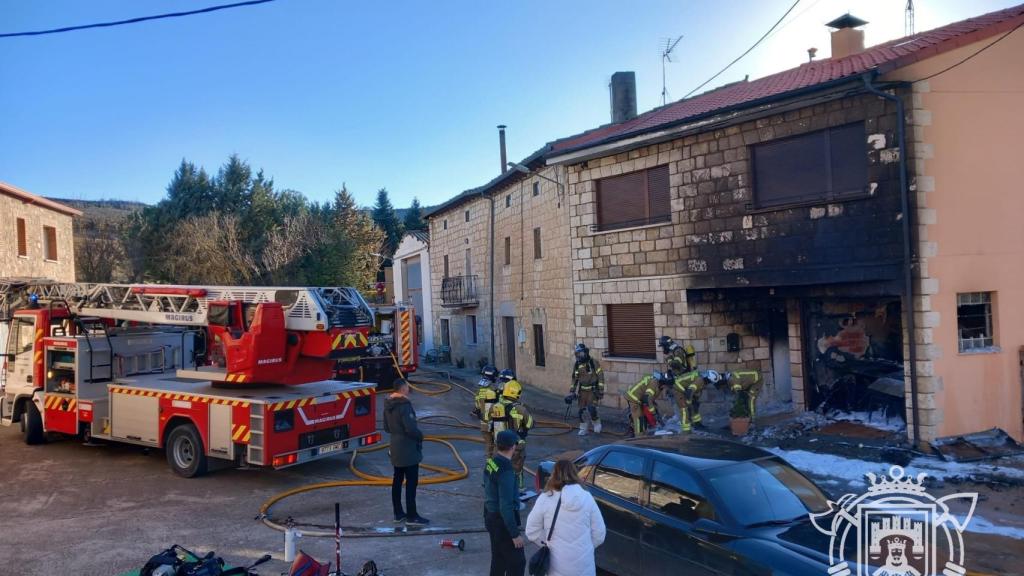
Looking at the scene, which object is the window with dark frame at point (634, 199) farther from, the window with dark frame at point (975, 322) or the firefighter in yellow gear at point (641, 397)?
the window with dark frame at point (975, 322)

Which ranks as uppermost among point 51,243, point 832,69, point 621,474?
point 832,69

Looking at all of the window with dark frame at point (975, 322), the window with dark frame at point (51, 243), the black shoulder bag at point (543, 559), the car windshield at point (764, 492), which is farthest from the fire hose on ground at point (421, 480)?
the window with dark frame at point (51, 243)

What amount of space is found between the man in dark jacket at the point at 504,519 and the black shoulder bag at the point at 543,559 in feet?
2.43

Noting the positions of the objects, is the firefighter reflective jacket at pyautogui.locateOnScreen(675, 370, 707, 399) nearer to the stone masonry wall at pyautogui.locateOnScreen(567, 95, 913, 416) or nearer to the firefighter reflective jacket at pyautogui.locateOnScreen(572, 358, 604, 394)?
the firefighter reflective jacket at pyautogui.locateOnScreen(572, 358, 604, 394)

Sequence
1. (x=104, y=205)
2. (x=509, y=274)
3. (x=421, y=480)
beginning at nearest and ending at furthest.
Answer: (x=421, y=480)
(x=509, y=274)
(x=104, y=205)

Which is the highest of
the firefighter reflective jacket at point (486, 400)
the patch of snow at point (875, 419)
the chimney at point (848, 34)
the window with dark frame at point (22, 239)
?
the chimney at point (848, 34)

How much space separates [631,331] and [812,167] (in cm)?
551

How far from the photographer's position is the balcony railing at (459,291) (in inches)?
1078

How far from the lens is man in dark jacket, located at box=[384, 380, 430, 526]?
8.47m

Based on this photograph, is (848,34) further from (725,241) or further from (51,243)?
(51,243)

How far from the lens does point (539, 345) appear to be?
2142cm

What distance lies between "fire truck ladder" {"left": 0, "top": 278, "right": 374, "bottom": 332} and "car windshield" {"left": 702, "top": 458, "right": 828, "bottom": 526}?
6.33 metres

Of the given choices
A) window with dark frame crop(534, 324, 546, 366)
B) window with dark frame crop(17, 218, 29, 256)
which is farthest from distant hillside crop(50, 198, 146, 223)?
window with dark frame crop(534, 324, 546, 366)

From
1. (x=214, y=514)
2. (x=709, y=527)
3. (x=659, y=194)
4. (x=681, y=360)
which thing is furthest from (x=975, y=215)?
(x=214, y=514)
